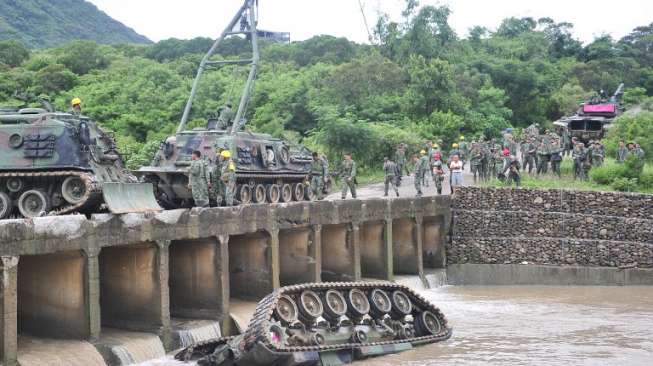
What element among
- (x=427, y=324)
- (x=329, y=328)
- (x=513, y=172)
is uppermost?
(x=513, y=172)

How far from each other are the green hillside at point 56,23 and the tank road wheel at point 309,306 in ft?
273

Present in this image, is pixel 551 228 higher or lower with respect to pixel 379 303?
higher

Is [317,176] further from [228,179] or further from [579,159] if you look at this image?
[579,159]

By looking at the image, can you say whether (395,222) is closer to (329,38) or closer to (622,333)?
(622,333)

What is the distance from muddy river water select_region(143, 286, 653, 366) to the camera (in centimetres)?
1841

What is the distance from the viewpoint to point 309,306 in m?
17.9

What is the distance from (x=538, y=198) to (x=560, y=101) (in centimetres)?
3719

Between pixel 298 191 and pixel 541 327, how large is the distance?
11.9 metres

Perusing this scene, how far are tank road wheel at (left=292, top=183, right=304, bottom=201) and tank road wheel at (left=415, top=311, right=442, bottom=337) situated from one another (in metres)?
11.8

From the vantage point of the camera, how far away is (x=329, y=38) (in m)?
82.9

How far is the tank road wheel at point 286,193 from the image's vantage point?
101 feet

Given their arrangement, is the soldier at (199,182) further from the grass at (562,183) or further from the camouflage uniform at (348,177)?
the grass at (562,183)

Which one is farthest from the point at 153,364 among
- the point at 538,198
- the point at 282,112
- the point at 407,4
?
the point at 407,4

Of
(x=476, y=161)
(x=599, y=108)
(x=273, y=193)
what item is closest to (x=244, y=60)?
(x=273, y=193)
